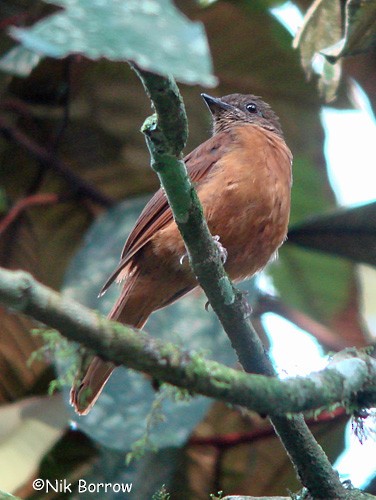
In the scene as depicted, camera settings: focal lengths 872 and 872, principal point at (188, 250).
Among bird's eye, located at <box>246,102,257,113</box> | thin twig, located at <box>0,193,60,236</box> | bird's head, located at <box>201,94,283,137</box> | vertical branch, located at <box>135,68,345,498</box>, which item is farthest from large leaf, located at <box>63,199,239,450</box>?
vertical branch, located at <box>135,68,345,498</box>

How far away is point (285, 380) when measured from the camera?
2.28 metres

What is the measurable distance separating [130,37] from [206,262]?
34.6 inches

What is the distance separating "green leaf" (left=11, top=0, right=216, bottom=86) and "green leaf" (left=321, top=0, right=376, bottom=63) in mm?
1003

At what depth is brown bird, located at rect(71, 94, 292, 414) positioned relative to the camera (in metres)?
4.07

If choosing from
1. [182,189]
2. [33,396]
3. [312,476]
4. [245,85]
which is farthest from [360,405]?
[245,85]

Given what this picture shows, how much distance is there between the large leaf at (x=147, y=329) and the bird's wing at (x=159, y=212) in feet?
1.64

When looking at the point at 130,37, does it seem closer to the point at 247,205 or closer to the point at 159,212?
the point at 247,205

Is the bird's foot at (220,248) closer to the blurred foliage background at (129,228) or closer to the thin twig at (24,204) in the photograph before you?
the blurred foliage background at (129,228)

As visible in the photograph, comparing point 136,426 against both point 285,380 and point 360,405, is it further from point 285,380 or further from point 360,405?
point 285,380

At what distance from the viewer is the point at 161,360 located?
6.70ft

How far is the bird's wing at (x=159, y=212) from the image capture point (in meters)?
4.21

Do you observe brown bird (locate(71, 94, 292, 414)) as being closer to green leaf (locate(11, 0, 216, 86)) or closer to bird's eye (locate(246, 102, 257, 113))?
bird's eye (locate(246, 102, 257, 113))

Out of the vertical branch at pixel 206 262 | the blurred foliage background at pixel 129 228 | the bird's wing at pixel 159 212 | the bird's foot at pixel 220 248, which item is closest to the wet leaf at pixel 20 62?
the blurred foliage background at pixel 129 228

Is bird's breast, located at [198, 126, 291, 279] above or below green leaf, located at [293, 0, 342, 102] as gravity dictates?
below
